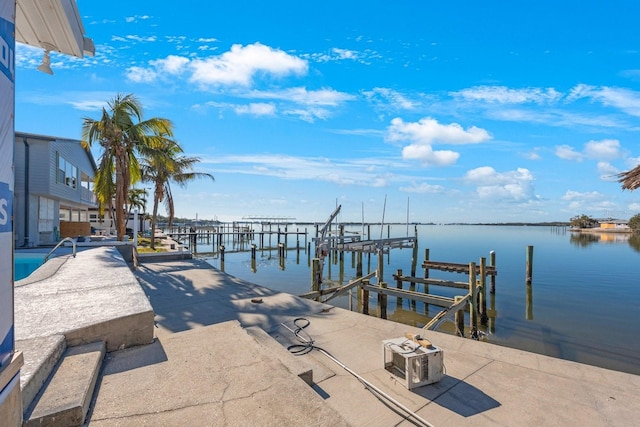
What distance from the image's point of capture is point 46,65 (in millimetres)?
4527

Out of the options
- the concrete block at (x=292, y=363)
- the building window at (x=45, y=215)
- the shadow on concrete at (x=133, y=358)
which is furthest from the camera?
the building window at (x=45, y=215)

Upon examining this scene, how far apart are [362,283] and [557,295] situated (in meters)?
13.5

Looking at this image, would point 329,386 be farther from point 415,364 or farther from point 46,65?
point 46,65

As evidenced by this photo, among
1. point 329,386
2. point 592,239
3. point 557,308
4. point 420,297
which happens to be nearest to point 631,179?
point 420,297

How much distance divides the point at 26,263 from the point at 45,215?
8581 millimetres

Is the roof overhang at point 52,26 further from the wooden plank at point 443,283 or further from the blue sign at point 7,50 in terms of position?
the wooden plank at point 443,283

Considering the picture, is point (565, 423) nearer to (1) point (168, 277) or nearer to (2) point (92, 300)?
(2) point (92, 300)

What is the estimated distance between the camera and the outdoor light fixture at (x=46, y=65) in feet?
14.5

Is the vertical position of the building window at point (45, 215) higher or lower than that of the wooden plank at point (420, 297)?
higher

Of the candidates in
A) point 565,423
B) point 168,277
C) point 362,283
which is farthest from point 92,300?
point 362,283

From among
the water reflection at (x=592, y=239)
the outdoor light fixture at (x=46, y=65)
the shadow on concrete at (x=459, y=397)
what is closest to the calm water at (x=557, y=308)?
the shadow on concrete at (x=459, y=397)

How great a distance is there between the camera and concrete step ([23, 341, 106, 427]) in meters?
2.38

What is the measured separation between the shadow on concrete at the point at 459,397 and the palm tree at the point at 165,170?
2040cm

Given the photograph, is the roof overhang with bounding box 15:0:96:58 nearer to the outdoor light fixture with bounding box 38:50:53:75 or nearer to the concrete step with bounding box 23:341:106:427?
the outdoor light fixture with bounding box 38:50:53:75
